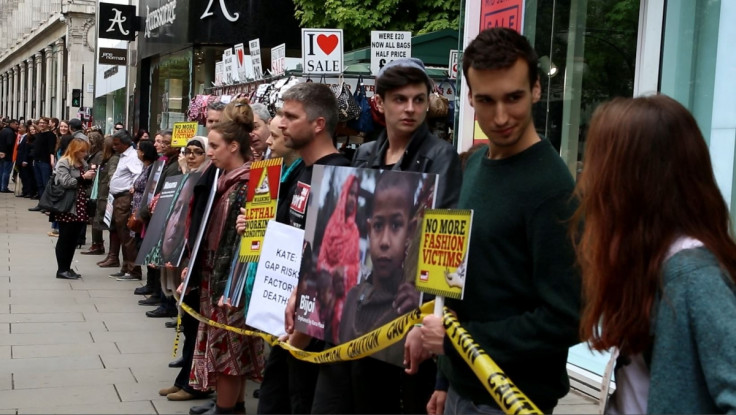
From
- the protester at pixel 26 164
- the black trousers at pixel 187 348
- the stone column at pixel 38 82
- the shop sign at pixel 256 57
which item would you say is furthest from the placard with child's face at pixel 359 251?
the stone column at pixel 38 82

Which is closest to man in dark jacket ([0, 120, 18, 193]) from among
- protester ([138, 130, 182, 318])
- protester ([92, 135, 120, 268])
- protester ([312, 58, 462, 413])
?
protester ([92, 135, 120, 268])

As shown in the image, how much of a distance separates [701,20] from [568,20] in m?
1.58

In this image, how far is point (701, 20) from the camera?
595 centimetres

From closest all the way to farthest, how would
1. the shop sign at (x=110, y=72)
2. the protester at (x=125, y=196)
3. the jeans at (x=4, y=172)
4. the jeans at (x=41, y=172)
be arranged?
the protester at (x=125, y=196)
the jeans at (x=41, y=172)
the jeans at (x=4, y=172)
the shop sign at (x=110, y=72)

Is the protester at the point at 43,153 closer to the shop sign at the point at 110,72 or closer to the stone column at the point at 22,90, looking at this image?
the shop sign at the point at 110,72

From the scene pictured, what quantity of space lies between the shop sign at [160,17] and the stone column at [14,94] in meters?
60.1

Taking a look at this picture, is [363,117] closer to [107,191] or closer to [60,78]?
[107,191]

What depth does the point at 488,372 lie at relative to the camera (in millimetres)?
2533

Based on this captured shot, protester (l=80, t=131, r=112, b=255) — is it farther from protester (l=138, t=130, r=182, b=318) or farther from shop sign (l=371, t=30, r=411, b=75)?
shop sign (l=371, t=30, r=411, b=75)

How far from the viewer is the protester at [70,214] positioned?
12023 mm

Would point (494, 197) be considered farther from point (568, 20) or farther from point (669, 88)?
point (568, 20)

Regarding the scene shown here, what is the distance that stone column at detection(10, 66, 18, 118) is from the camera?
8156 cm

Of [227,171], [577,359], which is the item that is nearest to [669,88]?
[577,359]

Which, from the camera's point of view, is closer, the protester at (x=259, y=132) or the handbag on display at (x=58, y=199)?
the protester at (x=259, y=132)
